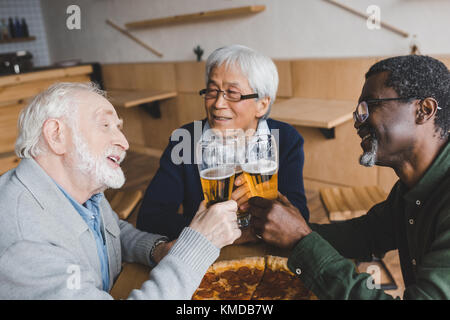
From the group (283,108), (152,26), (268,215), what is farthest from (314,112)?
(152,26)

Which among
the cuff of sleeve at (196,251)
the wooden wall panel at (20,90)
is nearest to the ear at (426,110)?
the cuff of sleeve at (196,251)

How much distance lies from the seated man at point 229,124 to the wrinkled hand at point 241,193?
497 millimetres

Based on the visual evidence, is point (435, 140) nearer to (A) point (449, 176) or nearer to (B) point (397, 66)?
(A) point (449, 176)

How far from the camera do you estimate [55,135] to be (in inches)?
43.9

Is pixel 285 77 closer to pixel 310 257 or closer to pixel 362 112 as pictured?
pixel 362 112

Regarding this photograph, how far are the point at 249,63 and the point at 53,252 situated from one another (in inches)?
44.8

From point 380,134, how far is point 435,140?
5.8 inches

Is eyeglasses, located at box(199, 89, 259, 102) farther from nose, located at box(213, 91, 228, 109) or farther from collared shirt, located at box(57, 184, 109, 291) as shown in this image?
collared shirt, located at box(57, 184, 109, 291)

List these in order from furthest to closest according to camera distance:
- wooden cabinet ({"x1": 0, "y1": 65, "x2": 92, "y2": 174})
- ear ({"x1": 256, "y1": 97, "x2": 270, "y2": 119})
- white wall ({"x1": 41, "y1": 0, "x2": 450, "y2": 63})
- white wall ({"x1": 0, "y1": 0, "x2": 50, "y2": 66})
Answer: white wall ({"x1": 0, "y1": 0, "x2": 50, "y2": 66}), wooden cabinet ({"x1": 0, "y1": 65, "x2": 92, "y2": 174}), white wall ({"x1": 41, "y1": 0, "x2": 450, "y2": 63}), ear ({"x1": 256, "y1": 97, "x2": 270, "y2": 119})

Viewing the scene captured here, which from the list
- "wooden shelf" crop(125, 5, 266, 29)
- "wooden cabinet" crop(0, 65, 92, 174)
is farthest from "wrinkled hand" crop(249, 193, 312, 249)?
"wooden cabinet" crop(0, 65, 92, 174)

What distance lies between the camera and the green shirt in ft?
2.85

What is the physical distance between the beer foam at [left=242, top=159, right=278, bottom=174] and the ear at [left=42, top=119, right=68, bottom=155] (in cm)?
53

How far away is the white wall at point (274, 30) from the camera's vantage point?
2.93 metres

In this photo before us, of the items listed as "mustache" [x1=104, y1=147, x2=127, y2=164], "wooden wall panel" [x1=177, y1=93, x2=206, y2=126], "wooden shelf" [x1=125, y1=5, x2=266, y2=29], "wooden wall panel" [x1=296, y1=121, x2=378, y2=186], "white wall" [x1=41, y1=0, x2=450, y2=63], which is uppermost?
"wooden shelf" [x1=125, y1=5, x2=266, y2=29]
